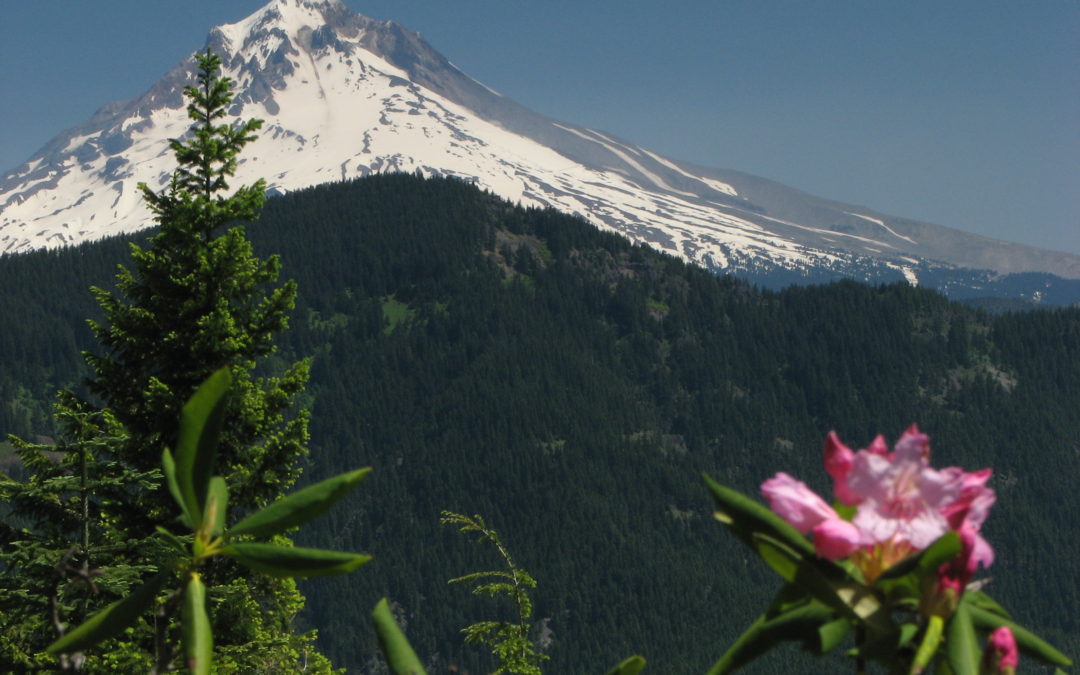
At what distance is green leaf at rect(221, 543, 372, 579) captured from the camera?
1.95 m

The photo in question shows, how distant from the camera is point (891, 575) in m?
1.70

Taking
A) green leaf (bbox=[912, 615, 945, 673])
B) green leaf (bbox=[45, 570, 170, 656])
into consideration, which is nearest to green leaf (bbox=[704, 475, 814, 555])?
green leaf (bbox=[912, 615, 945, 673])

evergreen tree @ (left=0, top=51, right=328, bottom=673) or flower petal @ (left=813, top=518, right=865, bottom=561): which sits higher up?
flower petal @ (left=813, top=518, right=865, bottom=561)

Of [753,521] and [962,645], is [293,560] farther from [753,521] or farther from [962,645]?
[962,645]

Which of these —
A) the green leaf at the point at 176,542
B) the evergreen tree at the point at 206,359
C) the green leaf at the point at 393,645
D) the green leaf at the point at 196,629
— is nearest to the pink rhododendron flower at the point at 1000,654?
the green leaf at the point at 393,645

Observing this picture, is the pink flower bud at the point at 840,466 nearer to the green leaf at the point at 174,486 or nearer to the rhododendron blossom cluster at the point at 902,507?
the rhododendron blossom cluster at the point at 902,507

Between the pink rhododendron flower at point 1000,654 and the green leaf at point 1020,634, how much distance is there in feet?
0.06

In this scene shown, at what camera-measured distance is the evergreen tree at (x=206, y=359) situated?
1850 centimetres

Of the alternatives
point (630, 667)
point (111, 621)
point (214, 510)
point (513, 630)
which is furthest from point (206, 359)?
point (630, 667)

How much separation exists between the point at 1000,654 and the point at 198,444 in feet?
4.84

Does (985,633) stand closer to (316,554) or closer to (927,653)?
(927,653)

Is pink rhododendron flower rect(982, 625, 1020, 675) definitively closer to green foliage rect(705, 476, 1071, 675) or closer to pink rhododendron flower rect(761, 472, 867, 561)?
green foliage rect(705, 476, 1071, 675)

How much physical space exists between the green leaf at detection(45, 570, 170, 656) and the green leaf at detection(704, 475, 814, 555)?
1050mm

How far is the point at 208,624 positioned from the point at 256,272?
18.6 meters
